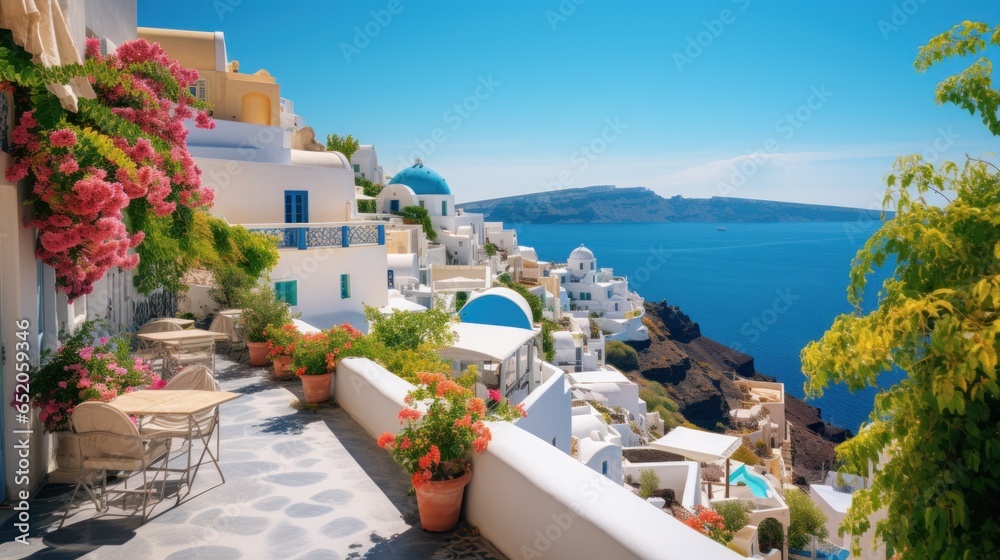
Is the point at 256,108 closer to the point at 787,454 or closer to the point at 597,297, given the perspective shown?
the point at 787,454

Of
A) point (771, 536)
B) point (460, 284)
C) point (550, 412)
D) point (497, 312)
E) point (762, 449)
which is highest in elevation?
point (497, 312)

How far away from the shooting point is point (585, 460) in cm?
1614

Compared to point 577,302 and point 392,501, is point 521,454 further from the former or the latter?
point 577,302

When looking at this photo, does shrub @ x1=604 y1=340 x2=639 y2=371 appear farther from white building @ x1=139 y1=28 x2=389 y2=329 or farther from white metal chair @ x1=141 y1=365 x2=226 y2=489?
white metal chair @ x1=141 y1=365 x2=226 y2=489

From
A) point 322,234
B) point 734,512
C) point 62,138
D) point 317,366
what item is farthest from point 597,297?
point 62,138

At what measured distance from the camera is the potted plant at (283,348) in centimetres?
980

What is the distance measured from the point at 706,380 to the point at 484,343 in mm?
57234

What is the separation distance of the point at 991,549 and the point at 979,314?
98 centimetres

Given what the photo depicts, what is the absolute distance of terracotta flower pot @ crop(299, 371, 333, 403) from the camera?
839 cm

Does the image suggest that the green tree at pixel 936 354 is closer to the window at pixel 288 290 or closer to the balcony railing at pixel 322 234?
the balcony railing at pixel 322 234

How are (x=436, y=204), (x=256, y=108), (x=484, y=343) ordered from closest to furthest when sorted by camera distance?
(x=484, y=343) < (x=256, y=108) < (x=436, y=204)

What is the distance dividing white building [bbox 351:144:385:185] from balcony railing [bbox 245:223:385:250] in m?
41.4

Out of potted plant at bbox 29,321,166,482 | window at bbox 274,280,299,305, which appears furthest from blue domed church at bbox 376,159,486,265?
potted plant at bbox 29,321,166,482

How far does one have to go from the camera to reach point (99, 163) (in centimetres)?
545
